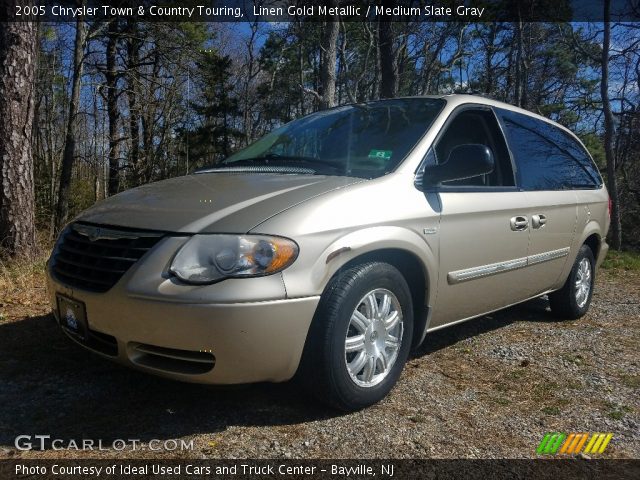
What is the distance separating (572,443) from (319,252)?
1527 mm

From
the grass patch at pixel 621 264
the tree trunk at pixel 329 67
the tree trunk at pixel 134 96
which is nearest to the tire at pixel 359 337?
the grass patch at pixel 621 264

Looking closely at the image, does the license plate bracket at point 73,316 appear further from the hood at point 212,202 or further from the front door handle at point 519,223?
the front door handle at point 519,223

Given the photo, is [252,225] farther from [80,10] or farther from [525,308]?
[80,10]

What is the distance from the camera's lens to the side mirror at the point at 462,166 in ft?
9.41

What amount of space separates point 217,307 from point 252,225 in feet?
1.29

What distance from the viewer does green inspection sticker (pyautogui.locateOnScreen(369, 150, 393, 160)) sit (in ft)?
9.91

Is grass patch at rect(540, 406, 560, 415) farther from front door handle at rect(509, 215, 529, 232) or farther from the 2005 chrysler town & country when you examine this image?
front door handle at rect(509, 215, 529, 232)

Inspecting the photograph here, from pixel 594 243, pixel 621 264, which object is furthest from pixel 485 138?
pixel 621 264

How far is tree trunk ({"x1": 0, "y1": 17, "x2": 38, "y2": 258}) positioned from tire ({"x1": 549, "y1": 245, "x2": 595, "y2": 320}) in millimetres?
5408

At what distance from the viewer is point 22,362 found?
3.16 metres

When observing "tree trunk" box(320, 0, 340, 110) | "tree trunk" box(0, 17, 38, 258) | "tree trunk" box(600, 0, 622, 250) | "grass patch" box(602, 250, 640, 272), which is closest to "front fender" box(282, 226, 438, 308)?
"tree trunk" box(0, 17, 38, 258)

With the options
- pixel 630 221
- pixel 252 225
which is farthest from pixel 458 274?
pixel 630 221

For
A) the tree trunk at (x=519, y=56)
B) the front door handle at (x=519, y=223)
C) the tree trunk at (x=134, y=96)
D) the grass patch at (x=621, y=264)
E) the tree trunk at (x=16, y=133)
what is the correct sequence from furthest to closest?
the tree trunk at (x=519, y=56) → the tree trunk at (x=134, y=96) → the grass patch at (x=621, y=264) → the tree trunk at (x=16, y=133) → the front door handle at (x=519, y=223)

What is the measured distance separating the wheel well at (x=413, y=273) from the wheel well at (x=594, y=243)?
108 inches
